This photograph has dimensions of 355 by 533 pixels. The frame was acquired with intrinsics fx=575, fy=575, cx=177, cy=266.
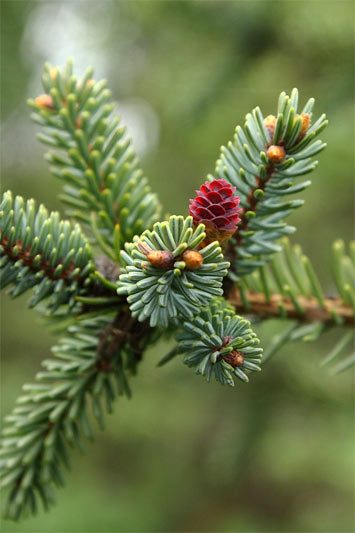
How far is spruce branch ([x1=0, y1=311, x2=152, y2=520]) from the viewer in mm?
787

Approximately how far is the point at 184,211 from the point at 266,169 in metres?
4.07

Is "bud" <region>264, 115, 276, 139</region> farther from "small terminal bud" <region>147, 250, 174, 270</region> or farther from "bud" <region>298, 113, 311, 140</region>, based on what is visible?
"small terminal bud" <region>147, 250, 174, 270</region>

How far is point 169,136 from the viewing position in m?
4.89

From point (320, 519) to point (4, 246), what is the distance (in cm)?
393

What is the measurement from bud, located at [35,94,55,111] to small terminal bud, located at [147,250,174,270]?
0.45 meters

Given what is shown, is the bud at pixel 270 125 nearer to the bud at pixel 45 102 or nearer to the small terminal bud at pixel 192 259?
the small terminal bud at pixel 192 259

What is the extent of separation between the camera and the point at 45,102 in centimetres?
88

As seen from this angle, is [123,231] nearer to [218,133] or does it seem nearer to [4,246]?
[4,246]

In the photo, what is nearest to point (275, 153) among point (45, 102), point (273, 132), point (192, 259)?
point (273, 132)

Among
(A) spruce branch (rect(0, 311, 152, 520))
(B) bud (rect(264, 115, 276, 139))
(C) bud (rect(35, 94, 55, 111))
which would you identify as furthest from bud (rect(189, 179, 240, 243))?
(C) bud (rect(35, 94, 55, 111))

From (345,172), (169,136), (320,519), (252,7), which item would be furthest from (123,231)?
(169,136)

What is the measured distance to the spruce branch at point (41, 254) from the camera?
66 centimetres

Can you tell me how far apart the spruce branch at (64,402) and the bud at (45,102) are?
13.4 inches

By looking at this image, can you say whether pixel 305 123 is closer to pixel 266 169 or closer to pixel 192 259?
pixel 266 169
